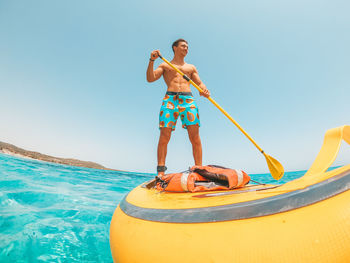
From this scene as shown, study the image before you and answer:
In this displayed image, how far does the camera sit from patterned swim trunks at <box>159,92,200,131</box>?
9.13 ft

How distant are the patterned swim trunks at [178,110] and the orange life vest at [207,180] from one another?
3.99 ft

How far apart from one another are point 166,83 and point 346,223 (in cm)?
303

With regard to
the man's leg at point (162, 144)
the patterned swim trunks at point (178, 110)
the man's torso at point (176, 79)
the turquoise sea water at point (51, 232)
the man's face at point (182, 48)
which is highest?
the man's face at point (182, 48)

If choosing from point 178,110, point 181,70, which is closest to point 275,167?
point 178,110

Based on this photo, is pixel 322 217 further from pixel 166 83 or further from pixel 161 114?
pixel 166 83

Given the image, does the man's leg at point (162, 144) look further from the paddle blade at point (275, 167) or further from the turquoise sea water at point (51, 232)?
the paddle blade at point (275, 167)

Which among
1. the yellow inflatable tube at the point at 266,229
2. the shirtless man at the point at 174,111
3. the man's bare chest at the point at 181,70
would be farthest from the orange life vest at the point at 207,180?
the man's bare chest at the point at 181,70

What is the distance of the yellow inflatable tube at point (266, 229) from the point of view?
1.88 feet

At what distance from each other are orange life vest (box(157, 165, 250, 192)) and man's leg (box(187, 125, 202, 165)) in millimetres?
1138

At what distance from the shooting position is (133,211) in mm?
1197

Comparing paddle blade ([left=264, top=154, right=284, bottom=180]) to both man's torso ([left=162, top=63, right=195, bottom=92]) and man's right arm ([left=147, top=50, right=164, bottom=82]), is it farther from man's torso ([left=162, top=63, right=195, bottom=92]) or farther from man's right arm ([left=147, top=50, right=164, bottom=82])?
man's right arm ([left=147, top=50, right=164, bottom=82])

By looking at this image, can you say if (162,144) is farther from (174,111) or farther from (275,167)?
(275,167)

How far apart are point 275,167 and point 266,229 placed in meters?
2.35

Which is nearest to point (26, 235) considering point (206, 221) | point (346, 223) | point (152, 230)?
point (152, 230)
